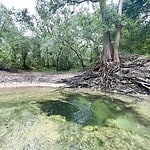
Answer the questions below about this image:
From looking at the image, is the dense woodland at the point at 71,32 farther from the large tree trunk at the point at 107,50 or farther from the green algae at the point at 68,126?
the green algae at the point at 68,126

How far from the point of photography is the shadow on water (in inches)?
285

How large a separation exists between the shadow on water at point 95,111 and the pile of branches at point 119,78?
192cm

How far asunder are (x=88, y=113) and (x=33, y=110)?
1764 millimetres

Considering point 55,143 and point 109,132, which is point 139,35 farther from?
point 55,143

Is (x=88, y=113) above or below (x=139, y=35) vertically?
below

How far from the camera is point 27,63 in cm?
2564

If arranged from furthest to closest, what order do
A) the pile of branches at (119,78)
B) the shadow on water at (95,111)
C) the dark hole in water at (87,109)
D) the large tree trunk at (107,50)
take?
the large tree trunk at (107,50) → the pile of branches at (119,78) → the dark hole in water at (87,109) → the shadow on water at (95,111)

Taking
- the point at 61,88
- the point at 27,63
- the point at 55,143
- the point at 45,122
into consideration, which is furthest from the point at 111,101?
the point at 27,63

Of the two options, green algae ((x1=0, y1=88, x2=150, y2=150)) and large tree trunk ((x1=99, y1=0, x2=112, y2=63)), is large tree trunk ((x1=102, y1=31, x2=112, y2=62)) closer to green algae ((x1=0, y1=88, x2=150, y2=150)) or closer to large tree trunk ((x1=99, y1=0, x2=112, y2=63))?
large tree trunk ((x1=99, y1=0, x2=112, y2=63))

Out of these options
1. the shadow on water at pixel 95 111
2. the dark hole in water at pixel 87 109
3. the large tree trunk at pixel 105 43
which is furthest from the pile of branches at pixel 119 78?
the shadow on water at pixel 95 111

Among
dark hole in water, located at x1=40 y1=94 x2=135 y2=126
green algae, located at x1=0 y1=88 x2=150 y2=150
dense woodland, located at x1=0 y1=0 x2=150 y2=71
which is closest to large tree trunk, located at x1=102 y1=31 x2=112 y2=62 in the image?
dense woodland, located at x1=0 y1=0 x2=150 y2=71

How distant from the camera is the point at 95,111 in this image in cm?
874

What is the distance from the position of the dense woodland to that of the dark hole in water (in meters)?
5.92

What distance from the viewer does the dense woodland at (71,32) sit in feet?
55.8
